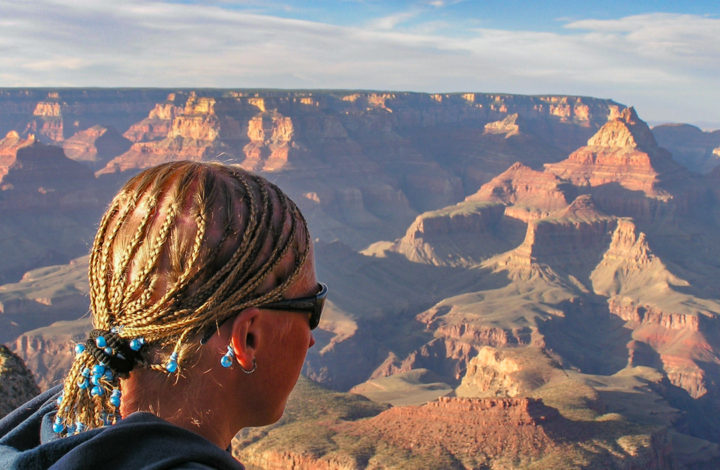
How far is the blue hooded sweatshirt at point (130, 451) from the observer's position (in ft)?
7.02

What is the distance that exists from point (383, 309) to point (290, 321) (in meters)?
57.4

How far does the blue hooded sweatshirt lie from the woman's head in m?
0.29

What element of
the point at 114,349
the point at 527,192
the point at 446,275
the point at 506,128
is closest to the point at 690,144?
the point at 506,128

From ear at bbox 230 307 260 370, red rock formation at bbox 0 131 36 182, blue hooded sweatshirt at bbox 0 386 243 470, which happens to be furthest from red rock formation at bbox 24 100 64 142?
blue hooded sweatshirt at bbox 0 386 243 470

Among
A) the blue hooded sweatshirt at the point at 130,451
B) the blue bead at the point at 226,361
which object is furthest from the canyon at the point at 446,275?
the blue hooded sweatshirt at the point at 130,451

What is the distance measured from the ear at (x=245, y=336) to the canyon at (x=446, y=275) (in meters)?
1.50

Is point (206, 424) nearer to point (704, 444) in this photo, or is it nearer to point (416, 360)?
point (704, 444)

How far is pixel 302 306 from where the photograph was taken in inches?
110

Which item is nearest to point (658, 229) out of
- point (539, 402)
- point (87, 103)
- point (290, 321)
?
point (539, 402)

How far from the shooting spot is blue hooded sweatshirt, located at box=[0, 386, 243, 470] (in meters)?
2.14

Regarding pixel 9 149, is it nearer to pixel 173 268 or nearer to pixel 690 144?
pixel 173 268

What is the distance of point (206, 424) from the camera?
8.70 ft

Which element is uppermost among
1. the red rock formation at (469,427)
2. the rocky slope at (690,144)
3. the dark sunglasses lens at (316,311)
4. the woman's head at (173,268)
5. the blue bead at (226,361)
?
the woman's head at (173,268)

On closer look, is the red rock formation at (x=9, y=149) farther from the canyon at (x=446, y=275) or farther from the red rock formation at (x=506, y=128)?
the red rock formation at (x=506, y=128)
